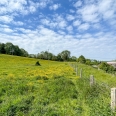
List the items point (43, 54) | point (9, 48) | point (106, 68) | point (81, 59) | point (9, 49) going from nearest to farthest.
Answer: point (106, 68), point (9, 49), point (9, 48), point (81, 59), point (43, 54)

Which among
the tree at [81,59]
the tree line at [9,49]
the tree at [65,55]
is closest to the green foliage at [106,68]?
the tree at [81,59]

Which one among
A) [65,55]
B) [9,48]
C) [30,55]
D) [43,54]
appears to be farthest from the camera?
[65,55]

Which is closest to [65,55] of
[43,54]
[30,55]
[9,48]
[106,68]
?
[43,54]

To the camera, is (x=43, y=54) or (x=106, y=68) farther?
(x=43, y=54)

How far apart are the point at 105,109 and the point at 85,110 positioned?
3.13 feet

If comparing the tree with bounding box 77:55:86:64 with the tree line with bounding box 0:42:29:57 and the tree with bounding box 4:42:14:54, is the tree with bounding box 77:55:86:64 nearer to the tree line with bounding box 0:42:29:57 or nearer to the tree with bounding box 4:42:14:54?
the tree line with bounding box 0:42:29:57

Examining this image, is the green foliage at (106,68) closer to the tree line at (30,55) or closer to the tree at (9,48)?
the tree line at (30,55)

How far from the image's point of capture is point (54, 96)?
669cm

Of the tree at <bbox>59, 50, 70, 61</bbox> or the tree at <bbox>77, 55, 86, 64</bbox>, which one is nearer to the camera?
the tree at <bbox>77, 55, 86, 64</bbox>

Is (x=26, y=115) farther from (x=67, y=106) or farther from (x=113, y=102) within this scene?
(x=113, y=102)

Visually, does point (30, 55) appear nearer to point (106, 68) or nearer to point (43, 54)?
point (43, 54)

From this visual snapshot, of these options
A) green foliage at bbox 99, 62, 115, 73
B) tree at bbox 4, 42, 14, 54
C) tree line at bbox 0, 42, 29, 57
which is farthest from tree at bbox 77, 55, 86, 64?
tree at bbox 4, 42, 14, 54

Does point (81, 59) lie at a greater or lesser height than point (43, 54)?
lesser

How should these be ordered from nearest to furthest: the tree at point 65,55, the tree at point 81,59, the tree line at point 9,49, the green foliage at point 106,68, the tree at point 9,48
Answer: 1. the green foliage at point 106,68
2. the tree line at point 9,49
3. the tree at point 9,48
4. the tree at point 81,59
5. the tree at point 65,55
